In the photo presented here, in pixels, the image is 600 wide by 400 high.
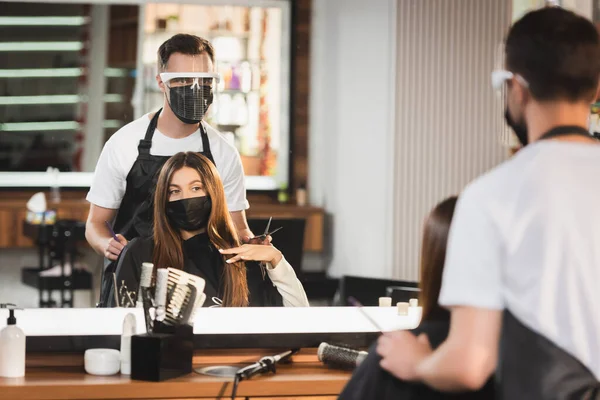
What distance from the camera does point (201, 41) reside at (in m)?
2.60

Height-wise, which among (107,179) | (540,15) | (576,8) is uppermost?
(576,8)

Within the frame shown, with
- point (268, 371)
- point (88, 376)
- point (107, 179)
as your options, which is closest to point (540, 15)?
point (268, 371)

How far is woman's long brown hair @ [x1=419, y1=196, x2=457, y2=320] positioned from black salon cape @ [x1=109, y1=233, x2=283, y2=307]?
3.48 feet

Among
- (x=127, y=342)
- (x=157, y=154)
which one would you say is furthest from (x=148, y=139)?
(x=127, y=342)

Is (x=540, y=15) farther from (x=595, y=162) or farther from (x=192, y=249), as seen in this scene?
(x=192, y=249)

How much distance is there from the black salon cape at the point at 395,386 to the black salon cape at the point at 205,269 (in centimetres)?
106

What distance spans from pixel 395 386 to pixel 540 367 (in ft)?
0.85

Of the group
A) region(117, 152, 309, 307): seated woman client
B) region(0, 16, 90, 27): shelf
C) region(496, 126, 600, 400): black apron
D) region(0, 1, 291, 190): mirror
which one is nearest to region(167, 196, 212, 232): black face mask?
region(117, 152, 309, 307): seated woman client

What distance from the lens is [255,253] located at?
8.36 feet

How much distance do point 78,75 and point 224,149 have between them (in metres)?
0.77

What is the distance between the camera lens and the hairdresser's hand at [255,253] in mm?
2518

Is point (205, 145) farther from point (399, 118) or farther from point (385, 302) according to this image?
point (399, 118)

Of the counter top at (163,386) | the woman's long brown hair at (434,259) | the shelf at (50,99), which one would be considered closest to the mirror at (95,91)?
the shelf at (50,99)

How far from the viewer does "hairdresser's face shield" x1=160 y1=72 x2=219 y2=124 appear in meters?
2.53
